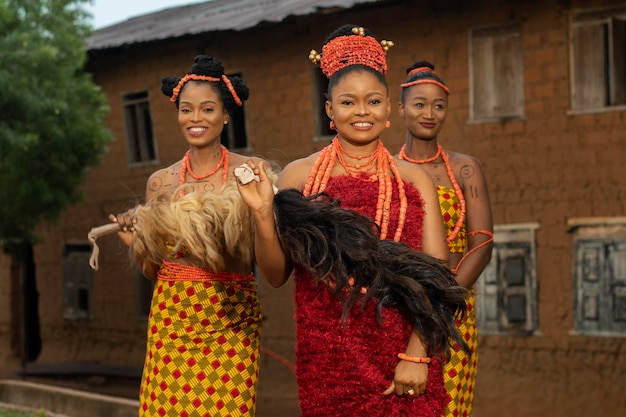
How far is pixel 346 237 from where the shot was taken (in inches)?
150

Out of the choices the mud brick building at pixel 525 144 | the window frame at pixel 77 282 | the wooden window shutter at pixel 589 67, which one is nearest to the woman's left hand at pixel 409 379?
the mud brick building at pixel 525 144

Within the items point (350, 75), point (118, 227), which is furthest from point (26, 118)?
point (350, 75)

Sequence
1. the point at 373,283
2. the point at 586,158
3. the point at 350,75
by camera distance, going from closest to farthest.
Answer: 1. the point at 373,283
2. the point at 350,75
3. the point at 586,158

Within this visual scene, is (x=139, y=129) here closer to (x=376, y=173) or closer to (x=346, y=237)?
(x=376, y=173)

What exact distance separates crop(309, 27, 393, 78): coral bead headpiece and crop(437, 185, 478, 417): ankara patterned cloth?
1296 millimetres

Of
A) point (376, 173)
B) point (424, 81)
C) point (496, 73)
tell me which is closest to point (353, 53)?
point (376, 173)

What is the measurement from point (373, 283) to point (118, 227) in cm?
165

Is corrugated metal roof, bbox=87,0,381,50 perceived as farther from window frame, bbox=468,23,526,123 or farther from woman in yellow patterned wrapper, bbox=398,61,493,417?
woman in yellow patterned wrapper, bbox=398,61,493,417

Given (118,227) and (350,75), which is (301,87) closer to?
(118,227)

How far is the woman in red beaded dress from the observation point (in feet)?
12.5

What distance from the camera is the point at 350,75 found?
402 centimetres

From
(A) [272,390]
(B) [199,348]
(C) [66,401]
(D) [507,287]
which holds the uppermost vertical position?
(B) [199,348]

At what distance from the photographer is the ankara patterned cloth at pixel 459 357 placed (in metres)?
4.99

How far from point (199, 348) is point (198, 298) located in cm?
23
